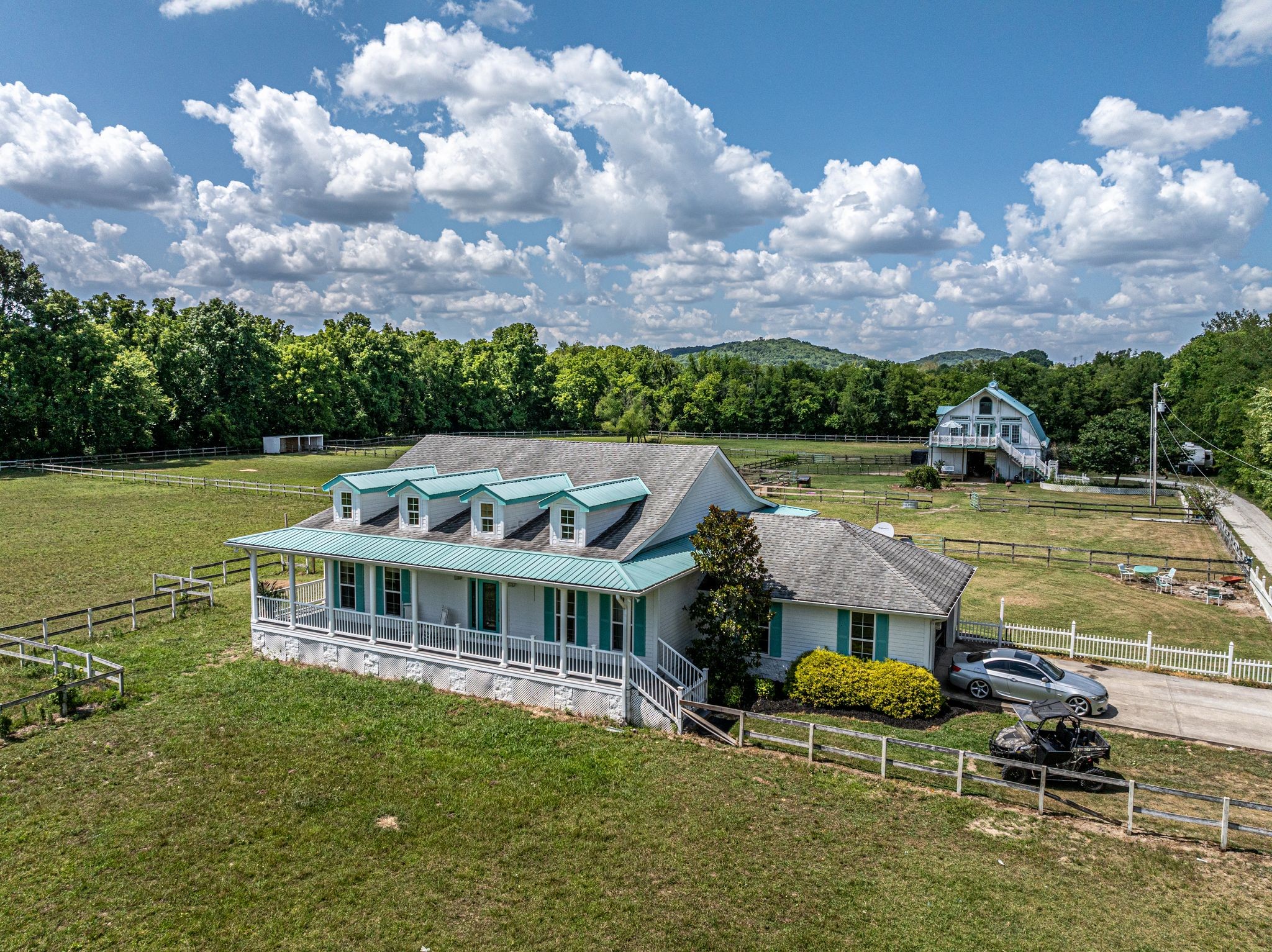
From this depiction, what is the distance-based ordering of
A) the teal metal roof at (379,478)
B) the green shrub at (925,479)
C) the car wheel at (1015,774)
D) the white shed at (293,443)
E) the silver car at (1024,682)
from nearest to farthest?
the car wheel at (1015,774)
the silver car at (1024,682)
the teal metal roof at (379,478)
the green shrub at (925,479)
the white shed at (293,443)

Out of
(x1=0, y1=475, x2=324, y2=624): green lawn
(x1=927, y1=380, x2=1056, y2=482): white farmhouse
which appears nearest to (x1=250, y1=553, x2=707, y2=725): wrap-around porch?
(x1=0, y1=475, x2=324, y2=624): green lawn

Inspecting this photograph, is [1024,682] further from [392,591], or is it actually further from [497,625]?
[392,591]

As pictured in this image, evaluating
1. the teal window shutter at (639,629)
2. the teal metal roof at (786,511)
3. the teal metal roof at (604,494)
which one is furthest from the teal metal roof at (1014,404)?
the teal window shutter at (639,629)

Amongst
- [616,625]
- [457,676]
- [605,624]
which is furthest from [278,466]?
[616,625]

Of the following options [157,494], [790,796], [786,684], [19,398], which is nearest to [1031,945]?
[790,796]

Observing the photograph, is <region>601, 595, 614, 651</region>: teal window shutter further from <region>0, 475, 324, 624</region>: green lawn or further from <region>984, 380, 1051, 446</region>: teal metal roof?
<region>984, 380, 1051, 446</region>: teal metal roof

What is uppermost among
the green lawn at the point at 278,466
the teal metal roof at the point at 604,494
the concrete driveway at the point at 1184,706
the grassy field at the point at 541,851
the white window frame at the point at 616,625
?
the teal metal roof at the point at 604,494

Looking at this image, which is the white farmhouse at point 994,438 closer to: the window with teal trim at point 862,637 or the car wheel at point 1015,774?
the window with teal trim at point 862,637
